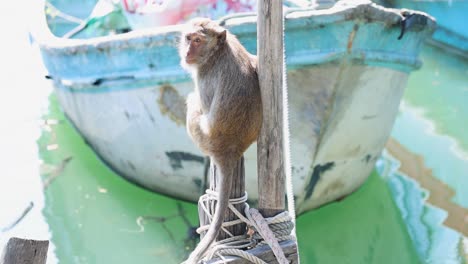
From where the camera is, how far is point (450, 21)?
31.4 feet

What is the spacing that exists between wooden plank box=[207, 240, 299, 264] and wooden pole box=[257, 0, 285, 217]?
12 centimetres

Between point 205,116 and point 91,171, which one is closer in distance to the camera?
point 205,116

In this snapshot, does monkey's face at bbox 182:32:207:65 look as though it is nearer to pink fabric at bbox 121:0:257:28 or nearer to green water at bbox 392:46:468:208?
pink fabric at bbox 121:0:257:28

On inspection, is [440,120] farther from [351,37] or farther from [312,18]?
[312,18]

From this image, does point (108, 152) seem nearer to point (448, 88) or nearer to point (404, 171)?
point (404, 171)

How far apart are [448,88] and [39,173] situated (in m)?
5.67

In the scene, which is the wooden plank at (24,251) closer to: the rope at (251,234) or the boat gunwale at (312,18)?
the rope at (251,234)

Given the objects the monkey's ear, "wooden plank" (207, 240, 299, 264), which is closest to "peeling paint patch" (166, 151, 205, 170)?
the monkey's ear

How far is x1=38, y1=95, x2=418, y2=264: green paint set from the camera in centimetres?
445

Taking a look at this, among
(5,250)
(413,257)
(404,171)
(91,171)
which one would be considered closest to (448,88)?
(404,171)

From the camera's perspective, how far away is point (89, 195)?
214 inches

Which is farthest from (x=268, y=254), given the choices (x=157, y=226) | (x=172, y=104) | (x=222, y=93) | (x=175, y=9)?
(x=175, y=9)

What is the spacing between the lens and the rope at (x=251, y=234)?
1.84 metres

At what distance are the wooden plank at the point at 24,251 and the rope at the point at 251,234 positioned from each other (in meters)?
0.50
